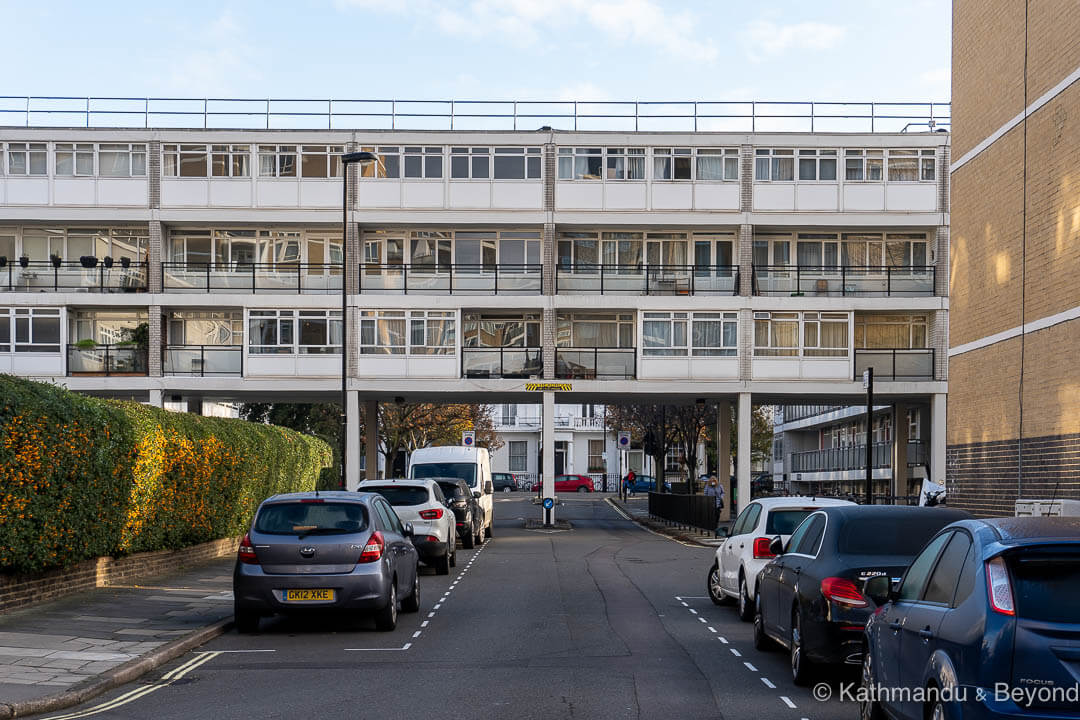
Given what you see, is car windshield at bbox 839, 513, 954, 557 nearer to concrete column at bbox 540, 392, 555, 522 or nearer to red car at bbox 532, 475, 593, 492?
concrete column at bbox 540, 392, 555, 522

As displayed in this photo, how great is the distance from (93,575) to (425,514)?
667cm

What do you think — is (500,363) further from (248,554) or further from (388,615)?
(248,554)

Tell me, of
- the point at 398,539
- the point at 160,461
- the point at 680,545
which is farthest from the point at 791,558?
the point at 680,545

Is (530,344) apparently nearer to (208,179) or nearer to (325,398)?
(325,398)

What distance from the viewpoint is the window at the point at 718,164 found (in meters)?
44.8

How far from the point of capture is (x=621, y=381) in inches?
1767

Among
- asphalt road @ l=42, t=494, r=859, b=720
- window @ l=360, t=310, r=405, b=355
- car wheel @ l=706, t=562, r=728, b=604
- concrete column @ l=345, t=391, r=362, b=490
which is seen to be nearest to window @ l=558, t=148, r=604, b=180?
window @ l=360, t=310, r=405, b=355

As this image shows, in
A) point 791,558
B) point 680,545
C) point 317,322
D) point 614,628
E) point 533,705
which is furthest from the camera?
point 317,322

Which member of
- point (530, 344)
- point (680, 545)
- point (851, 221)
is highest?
point (851, 221)

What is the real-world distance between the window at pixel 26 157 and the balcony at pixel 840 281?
24.6 metres

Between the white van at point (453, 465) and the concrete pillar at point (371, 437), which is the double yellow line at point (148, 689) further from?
the concrete pillar at point (371, 437)

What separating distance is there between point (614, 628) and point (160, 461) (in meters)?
8.94

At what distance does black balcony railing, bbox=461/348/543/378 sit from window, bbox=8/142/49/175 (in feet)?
50.9

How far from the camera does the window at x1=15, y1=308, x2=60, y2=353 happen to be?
4422 cm
